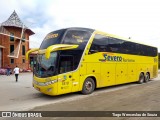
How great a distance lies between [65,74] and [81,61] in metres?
1.40

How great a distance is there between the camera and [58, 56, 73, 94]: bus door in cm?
968

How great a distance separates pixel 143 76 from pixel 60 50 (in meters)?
10.2

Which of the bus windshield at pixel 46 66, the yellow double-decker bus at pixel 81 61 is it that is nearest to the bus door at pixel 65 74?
the yellow double-decker bus at pixel 81 61

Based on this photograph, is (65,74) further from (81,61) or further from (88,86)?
(88,86)

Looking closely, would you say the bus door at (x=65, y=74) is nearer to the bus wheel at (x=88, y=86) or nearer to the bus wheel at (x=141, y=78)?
the bus wheel at (x=88, y=86)

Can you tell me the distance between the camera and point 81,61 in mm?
10844

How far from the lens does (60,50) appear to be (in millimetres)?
9805

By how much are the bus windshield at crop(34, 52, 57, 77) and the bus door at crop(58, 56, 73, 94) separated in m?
0.35

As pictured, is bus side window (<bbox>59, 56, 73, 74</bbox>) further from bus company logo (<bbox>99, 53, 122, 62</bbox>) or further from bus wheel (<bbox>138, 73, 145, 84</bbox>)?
bus wheel (<bbox>138, 73, 145, 84</bbox>)

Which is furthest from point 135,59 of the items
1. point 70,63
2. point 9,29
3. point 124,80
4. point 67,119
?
point 9,29

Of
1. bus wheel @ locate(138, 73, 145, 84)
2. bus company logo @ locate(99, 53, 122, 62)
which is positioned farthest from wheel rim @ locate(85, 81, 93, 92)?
bus wheel @ locate(138, 73, 145, 84)

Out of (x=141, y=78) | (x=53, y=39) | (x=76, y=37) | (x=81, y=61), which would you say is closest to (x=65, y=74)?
(x=81, y=61)

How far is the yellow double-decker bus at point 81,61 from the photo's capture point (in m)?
9.69

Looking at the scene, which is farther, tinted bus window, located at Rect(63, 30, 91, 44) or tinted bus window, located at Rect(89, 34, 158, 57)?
tinted bus window, located at Rect(89, 34, 158, 57)
